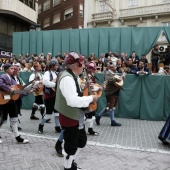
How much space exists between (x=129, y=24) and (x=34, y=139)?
2696 cm

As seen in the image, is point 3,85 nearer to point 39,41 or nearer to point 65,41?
point 65,41

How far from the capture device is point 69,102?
350 cm

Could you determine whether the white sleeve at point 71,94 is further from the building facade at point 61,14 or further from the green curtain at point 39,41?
the building facade at point 61,14

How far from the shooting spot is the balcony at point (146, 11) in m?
28.2

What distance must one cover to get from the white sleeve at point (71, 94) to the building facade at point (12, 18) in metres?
23.4

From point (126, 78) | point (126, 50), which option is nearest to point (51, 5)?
point (126, 50)

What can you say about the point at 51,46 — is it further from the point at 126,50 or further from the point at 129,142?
the point at 129,142

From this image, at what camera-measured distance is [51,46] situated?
19953mm

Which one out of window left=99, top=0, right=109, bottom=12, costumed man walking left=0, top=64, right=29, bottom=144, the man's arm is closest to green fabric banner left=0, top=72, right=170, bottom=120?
costumed man walking left=0, top=64, right=29, bottom=144

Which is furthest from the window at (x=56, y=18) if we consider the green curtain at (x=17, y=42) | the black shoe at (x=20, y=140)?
the black shoe at (x=20, y=140)

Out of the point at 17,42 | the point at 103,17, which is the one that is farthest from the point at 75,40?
the point at 103,17

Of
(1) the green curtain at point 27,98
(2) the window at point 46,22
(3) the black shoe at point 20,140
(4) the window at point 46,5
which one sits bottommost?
(3) the black shoe at point 20,140

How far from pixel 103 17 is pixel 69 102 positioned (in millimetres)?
30266

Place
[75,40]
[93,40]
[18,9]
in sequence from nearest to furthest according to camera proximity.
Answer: [93,40] → [75,40] → [18,9]
